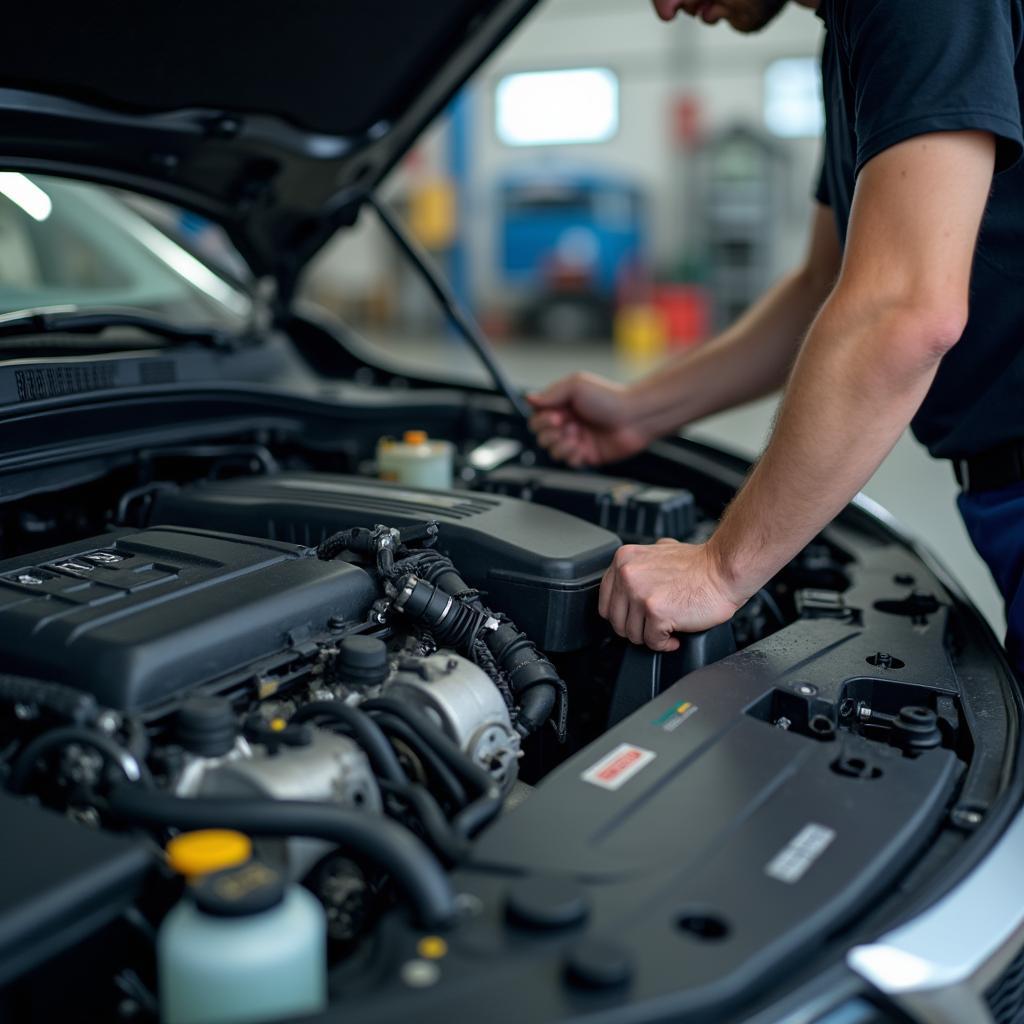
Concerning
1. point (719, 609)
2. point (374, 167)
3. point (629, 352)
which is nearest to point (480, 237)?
point (629, 352)

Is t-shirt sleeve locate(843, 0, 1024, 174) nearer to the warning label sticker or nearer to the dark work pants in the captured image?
the dark work pants

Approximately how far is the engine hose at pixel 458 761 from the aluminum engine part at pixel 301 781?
0.22 ft

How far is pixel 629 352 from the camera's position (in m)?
9.60

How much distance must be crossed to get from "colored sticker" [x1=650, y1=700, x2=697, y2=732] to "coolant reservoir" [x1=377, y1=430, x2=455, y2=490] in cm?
72

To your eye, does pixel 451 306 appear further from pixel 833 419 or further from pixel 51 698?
pixel 51 698

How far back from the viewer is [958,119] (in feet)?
3.52

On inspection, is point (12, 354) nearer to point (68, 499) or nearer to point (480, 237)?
point (68, 499)

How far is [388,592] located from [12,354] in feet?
2.37

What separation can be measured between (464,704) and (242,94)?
3.24 ft

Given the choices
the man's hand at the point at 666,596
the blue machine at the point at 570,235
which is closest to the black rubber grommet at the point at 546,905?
the man's hand at the point at 666,596

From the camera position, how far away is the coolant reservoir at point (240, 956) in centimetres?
73

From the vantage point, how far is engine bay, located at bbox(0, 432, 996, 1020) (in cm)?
78

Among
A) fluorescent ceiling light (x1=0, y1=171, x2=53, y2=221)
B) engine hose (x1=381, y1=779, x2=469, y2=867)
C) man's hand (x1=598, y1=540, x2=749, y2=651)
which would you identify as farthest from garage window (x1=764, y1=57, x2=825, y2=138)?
engine hose (x1=381, y1=779, x2=469, y2=867)

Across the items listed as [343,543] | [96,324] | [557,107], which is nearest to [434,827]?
[343,543]
